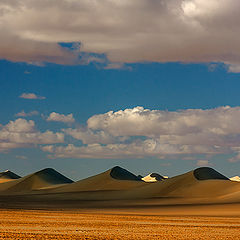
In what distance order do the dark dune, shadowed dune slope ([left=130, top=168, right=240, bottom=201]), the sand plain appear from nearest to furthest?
the sand plain → shadowed dune slope ([left=130, top=168, right=240, bottom=201]) → the dark dune

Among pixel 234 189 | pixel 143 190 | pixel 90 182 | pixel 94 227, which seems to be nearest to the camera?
pixel 94 227

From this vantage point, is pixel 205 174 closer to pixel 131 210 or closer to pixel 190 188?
pixel 190 188

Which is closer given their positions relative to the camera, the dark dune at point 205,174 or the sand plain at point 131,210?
the sand plain at point 131,210

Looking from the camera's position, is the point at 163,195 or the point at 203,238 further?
the point at 163,195

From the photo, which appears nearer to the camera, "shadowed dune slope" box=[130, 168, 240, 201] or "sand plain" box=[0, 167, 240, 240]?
"sand plain" box=[0, 167, 240, 240]

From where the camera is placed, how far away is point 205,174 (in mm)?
170125

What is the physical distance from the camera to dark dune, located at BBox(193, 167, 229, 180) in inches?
6462

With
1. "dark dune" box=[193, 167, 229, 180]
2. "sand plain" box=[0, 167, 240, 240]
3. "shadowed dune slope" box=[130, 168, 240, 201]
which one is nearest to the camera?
"sand plain" box=[0, 167, 240, 240]

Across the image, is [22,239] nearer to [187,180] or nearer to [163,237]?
[163,237]

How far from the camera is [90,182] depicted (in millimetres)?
199250

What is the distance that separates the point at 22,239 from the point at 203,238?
11.2 metres

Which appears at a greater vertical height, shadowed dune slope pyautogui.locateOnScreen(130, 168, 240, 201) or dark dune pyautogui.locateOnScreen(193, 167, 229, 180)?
dark dune pyautogui.locateOnScreen(193, 167, 229, 180)

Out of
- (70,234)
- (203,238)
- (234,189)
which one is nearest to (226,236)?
(203,238)

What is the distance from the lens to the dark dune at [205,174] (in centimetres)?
16412
